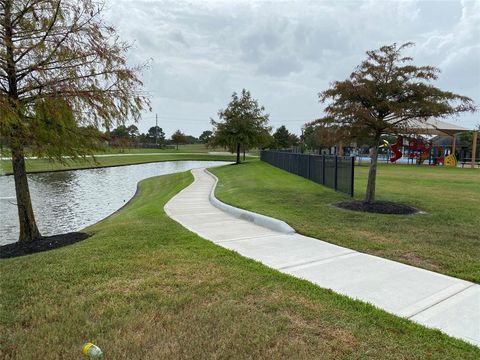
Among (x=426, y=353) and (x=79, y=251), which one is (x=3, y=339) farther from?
(x=426, y=353)

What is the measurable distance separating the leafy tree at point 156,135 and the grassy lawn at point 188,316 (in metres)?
101

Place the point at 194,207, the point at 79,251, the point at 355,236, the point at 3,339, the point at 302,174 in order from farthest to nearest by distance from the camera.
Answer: the point at 302,174, the point at 194,207, the point at 355,236, the point at 79,251, the point at 3,339

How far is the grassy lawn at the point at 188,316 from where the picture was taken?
2973mm

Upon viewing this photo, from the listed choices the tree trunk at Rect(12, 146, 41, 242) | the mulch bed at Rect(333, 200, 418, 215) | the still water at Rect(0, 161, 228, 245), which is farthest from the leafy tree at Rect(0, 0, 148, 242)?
the mulch bed at Rect(333, 200, 418, 215)

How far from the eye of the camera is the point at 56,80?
6.75 m

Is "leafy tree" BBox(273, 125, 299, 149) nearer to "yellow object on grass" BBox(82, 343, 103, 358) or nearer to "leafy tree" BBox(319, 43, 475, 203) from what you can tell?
"leafy tree" BBox(319, 43, 475, 203)

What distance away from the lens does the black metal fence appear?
13.2m

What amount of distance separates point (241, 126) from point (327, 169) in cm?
1801

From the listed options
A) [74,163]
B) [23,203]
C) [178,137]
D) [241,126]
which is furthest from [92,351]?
[178,137]

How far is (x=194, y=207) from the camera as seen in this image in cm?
1096

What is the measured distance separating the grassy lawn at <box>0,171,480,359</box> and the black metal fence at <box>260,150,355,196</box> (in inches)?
353

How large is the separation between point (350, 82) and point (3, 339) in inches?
361

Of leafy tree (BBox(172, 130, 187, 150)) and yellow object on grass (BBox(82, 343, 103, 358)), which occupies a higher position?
leafy tree (BBox(172, 130, 187, 150))

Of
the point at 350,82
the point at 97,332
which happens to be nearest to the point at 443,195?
the point at 350,82
